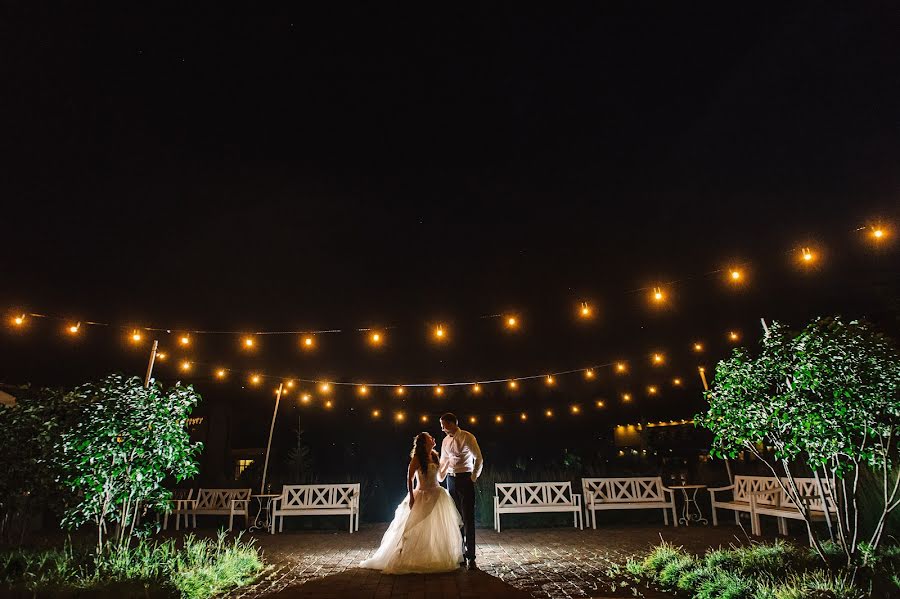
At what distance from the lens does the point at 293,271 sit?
10.1m

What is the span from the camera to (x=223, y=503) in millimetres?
9758

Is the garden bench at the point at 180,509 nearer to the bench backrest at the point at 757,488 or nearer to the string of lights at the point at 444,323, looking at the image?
the string of lights at the point at 444,323

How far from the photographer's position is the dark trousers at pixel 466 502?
18.4 ft

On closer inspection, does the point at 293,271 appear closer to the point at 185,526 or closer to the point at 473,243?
the point at 473,243

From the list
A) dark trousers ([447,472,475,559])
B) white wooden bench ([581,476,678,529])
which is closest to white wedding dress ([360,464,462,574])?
dark trousers ([447,472,475,559])

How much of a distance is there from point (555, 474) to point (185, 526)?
767cm

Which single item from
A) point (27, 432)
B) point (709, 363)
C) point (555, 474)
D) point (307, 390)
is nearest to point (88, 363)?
point (307, 390)

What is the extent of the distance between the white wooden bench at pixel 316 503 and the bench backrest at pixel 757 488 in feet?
22.3

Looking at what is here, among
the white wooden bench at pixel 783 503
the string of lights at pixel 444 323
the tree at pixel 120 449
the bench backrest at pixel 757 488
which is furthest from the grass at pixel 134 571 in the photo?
the bench backrest at pixel 757 488

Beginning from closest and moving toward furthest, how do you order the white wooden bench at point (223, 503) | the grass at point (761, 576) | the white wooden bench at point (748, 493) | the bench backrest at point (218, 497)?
the grass at point (761, 576), the white wooden bench at point (748, 493), the white wooden bench at point (223, 503), the bench backrest at point (218, 497)

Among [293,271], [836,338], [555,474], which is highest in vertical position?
[293,271]

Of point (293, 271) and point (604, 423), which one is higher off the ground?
point (293, 271)

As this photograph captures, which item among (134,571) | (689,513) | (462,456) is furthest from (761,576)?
(689,513)

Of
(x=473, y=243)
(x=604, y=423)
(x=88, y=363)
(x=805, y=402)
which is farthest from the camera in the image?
(x=604, y=423)
